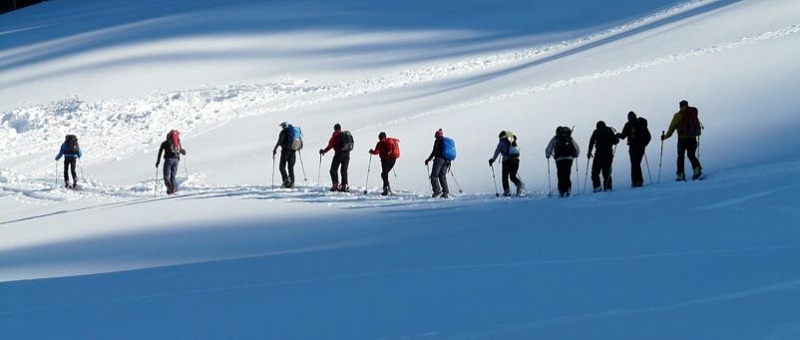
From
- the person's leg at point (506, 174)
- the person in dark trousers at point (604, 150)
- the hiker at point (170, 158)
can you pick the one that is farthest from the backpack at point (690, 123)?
the hiker at point (170, 158)

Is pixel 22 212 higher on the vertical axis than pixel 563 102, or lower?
lower

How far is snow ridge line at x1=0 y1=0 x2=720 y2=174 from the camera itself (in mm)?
27406

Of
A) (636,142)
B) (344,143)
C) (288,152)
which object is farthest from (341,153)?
(636,142)

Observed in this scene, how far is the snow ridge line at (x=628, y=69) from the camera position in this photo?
2375 centimetres

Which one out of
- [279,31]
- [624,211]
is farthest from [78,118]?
[624,211]

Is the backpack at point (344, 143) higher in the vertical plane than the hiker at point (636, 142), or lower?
higher

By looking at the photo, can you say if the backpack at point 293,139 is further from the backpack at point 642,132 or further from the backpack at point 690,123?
the backpack at point 690,123

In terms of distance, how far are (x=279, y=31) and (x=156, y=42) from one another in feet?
15.5

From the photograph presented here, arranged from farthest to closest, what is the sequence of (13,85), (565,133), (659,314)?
(13,85) < (565,133) < (659,314)

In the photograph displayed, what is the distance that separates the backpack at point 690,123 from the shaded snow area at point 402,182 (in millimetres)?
999

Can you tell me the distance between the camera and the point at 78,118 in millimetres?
29219

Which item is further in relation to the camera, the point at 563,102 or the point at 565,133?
the point at 563,102

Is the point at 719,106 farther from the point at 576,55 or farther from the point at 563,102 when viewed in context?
the point at 576,55

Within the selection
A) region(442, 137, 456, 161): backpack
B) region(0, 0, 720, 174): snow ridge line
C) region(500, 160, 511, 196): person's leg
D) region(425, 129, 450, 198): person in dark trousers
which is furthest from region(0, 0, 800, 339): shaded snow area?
region(442, 137, 456, 161): backpack
